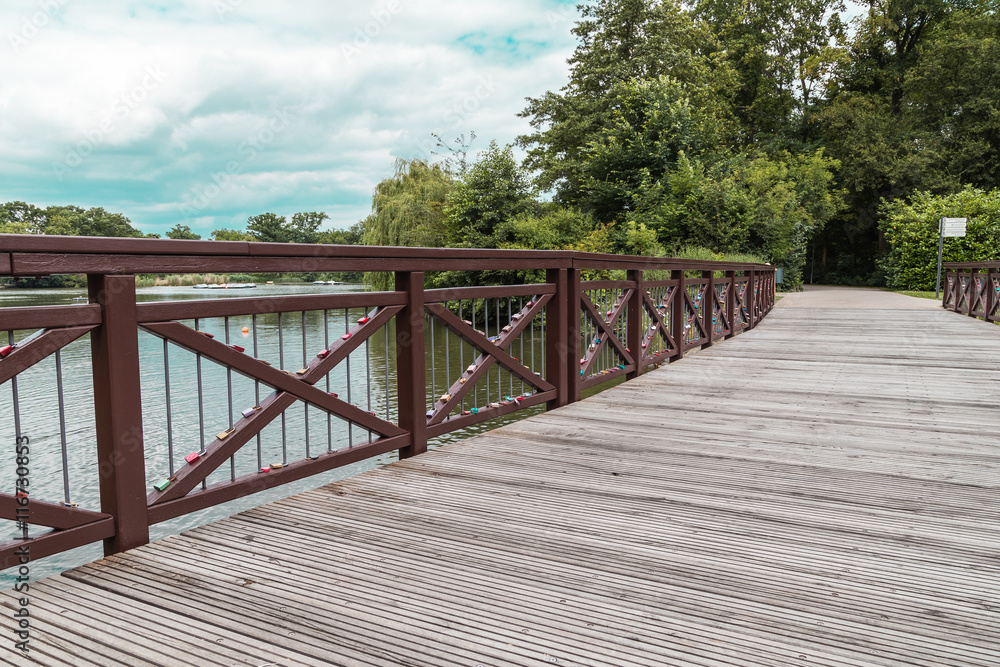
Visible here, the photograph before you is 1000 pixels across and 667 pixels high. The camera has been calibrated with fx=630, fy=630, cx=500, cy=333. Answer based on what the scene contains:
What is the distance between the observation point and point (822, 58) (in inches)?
1254

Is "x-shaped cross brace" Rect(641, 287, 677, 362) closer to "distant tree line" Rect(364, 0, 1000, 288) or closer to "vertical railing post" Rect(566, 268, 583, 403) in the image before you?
"vertical railing post" Rect(566, 268, 583, 403)

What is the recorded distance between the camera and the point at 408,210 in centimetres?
2298

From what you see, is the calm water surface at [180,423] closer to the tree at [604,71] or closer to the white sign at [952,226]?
the white sign at [952,226]

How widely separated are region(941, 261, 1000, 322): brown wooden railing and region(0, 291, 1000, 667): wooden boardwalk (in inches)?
401

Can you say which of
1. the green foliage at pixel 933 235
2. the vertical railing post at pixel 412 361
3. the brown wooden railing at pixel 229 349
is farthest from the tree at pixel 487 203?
the vertical railing post at pixel 412 361

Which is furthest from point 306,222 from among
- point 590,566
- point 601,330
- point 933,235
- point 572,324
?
→ point 590,566

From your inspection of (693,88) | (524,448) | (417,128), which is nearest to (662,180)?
(693,88)

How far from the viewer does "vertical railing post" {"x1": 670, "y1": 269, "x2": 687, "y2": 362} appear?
24.2ft

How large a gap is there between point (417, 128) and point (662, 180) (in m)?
9.99

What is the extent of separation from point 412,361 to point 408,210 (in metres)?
20.5

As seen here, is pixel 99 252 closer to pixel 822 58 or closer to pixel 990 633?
pixel 990 633

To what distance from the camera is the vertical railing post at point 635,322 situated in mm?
5988

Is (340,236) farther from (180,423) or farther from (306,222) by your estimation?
(180,423)

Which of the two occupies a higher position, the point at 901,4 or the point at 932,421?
the point at 901,4
